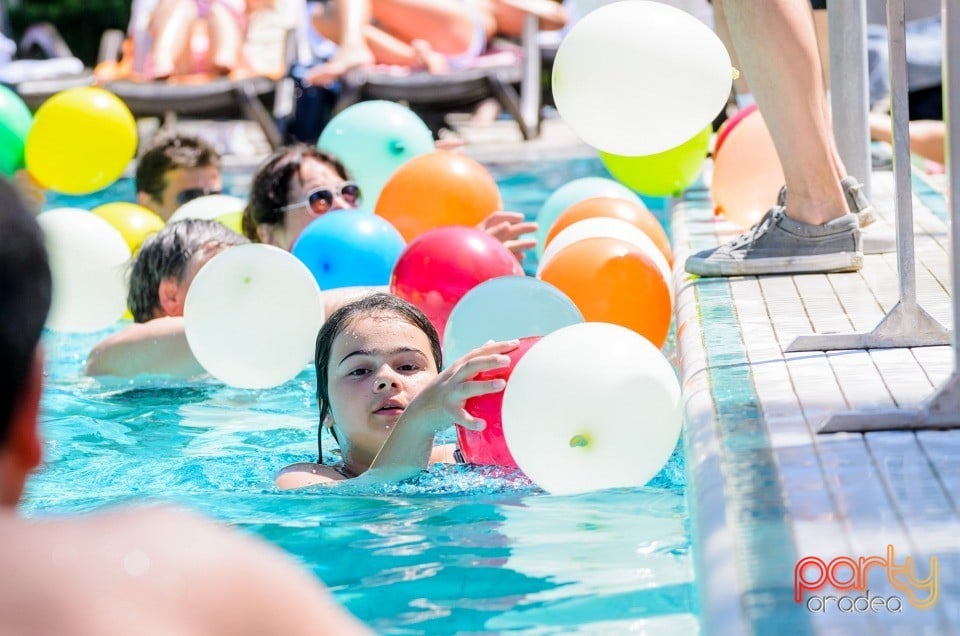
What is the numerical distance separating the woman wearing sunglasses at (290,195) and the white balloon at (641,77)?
200 cm

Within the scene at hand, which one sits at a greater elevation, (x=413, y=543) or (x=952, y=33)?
(x=952, y=33)

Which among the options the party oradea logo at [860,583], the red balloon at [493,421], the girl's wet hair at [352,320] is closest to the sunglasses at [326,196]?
the girl's wet hair at [352,320]

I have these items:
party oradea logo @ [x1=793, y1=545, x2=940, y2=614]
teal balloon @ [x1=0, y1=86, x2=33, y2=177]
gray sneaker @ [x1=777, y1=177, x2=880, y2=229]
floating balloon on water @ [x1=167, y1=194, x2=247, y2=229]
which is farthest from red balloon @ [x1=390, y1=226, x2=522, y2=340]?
teal balloon @ [x1=0, y1=86, x2=33, y2=177]

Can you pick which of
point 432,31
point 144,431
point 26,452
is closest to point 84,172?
point 144,431

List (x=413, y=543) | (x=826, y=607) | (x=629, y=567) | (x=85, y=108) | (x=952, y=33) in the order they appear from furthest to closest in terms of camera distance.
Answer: (x=85, y=108), (x=413, y=543), (x=629, y=567), (x=952, y=33), (x=826, y=607)

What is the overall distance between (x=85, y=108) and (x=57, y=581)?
22.4 feet

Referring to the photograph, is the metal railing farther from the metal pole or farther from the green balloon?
the green balloon

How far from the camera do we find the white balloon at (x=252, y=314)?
439cm

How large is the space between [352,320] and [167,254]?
5.26ft

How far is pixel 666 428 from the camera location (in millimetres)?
3135

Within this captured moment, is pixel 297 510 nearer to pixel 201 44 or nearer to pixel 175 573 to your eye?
pixel 175 573

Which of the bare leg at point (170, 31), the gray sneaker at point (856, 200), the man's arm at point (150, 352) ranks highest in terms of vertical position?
the gray sneaker at point (856, 200)

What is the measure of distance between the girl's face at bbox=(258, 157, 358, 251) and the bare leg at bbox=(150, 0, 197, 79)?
213 inches

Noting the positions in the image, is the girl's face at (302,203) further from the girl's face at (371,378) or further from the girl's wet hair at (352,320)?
the girl's face at (371,378)
